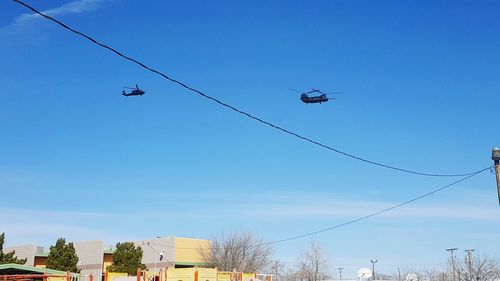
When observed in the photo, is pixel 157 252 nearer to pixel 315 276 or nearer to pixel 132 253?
pixel 132 253

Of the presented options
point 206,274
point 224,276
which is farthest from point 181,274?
point 224,276

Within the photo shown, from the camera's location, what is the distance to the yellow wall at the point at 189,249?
6681 centimetres

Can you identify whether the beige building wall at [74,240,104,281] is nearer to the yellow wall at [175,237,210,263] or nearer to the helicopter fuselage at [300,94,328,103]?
the yellow wall at [175,237,210,263]

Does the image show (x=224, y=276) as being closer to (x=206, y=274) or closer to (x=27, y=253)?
(x=206, y=274)

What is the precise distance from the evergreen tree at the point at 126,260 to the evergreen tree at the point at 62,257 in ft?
12.2

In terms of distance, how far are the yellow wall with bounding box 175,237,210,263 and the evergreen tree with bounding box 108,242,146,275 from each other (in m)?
12.5

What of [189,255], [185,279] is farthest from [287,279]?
[185,279]

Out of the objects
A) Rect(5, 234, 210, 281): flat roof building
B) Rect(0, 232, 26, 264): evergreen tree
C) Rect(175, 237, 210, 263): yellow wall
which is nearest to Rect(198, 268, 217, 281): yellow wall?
Rect(0, 232, 26, 264): evergreen tree

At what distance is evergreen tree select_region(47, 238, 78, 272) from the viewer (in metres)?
A: 50.9

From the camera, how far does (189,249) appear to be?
68.6 metres

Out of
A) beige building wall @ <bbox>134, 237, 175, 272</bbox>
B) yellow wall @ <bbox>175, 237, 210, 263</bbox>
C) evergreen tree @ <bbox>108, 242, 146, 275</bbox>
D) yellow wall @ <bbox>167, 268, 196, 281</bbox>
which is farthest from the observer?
yellow wall @ <bbox>175, 237, 210, 263</bbox>

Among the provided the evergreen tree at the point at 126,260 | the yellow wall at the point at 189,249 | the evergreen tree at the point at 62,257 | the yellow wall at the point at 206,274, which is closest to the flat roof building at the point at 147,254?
the yellow wall at the point at 189,249

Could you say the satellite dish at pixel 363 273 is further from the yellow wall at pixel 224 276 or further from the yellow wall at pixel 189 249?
the yellow wall at pixel 224 276

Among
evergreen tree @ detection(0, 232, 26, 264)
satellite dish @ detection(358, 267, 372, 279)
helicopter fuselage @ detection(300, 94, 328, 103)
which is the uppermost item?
helicopter fuselage @ detection(300, 94, 328, 103)
